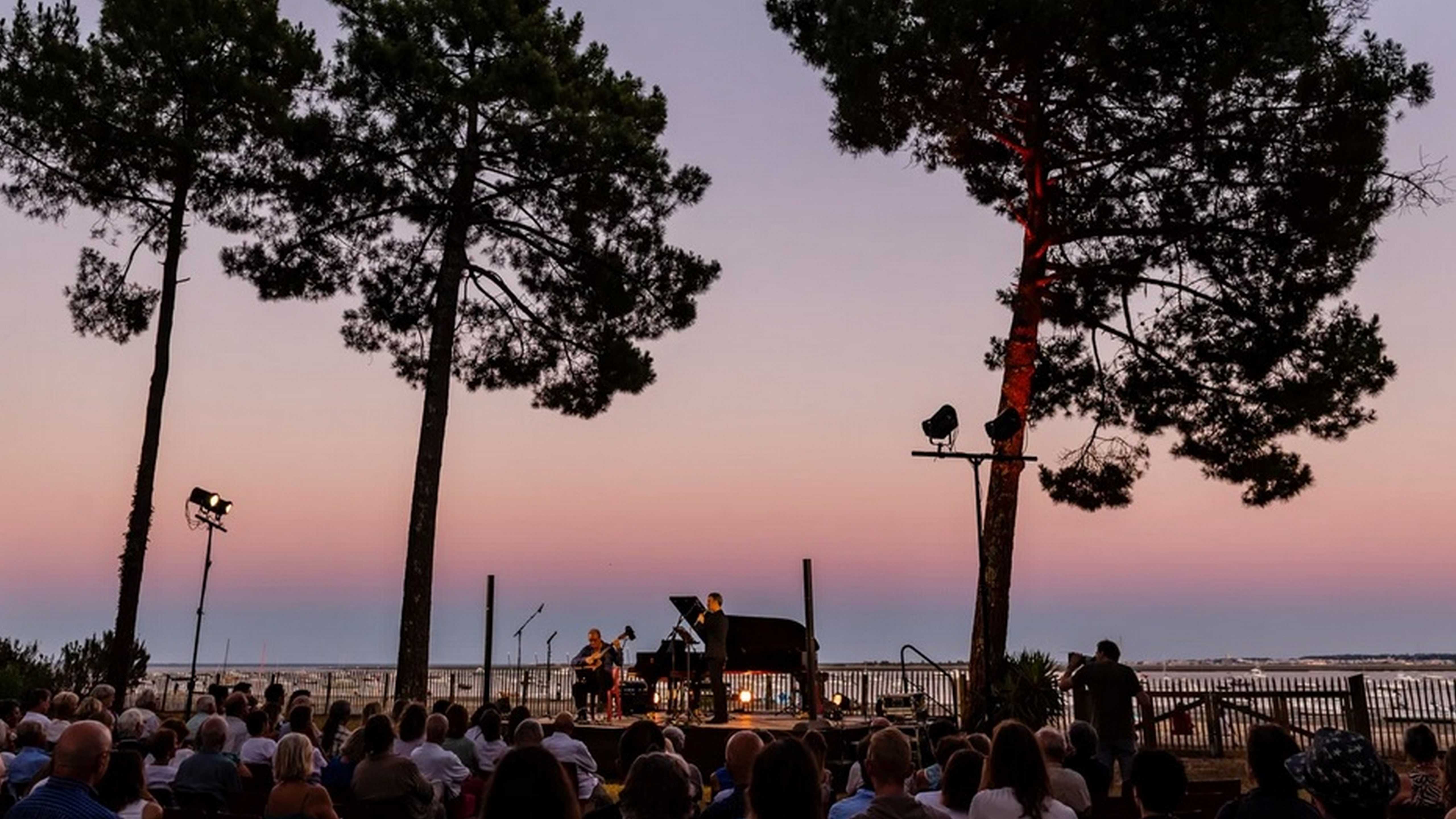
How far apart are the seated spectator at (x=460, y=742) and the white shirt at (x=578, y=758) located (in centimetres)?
55

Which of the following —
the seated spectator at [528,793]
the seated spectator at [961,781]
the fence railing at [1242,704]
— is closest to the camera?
the seated spectator at [528,793]

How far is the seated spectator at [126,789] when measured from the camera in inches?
173

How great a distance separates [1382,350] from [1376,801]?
12.5 m

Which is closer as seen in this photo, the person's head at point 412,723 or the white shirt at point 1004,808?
the white shirt at point 1004,808

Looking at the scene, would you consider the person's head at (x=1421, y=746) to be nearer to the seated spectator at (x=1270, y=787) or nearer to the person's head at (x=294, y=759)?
the seated spectator at (x=1270, y=787)

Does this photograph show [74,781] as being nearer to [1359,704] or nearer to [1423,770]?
[1423,770]

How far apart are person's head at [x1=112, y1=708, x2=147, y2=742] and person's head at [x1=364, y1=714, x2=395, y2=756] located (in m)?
2.58

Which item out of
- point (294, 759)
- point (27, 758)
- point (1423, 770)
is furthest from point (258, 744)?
point (1423, 770)

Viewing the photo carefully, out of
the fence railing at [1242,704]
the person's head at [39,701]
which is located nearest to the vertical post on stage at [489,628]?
the fence railing at [1242,704]

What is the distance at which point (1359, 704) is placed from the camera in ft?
45.6

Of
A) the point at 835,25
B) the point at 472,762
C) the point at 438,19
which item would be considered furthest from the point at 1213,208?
the point at 472,762

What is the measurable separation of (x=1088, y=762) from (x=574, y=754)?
3.03 meters

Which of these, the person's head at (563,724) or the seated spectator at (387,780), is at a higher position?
the person's head at (563,724)

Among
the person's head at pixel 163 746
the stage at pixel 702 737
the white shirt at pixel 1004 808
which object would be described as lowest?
the stage at pixel 702 737
